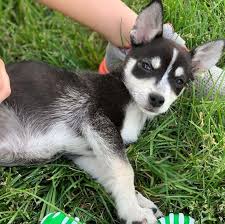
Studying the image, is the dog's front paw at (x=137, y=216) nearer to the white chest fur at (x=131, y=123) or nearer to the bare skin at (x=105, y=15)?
the white chest fur at (x=131, y=123)

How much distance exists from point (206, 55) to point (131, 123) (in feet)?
2.47

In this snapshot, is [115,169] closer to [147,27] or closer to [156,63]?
[156,63]

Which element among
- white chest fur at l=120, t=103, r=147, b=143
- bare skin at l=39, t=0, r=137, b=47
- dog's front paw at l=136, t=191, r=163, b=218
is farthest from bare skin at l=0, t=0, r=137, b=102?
dog's front paw at l=136, t=191, r=163, b=218

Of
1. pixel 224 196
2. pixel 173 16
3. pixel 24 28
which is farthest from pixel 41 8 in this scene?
pixel 224 196

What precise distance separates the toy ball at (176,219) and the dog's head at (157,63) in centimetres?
69

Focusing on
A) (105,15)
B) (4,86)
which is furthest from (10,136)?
(105,15)

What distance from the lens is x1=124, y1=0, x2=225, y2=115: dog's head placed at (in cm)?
361

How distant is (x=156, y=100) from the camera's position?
11.6 ft

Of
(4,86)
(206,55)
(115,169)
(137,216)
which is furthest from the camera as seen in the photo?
(206,55)

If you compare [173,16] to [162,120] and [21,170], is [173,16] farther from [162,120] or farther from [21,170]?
[21,170]

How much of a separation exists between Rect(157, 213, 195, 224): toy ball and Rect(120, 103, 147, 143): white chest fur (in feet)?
1.99

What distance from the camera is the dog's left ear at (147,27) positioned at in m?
3.77

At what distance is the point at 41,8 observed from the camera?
17.2ft

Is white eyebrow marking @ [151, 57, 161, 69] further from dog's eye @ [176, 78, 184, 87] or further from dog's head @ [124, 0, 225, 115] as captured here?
dog's eye @ [176, 78, 184, 87]
